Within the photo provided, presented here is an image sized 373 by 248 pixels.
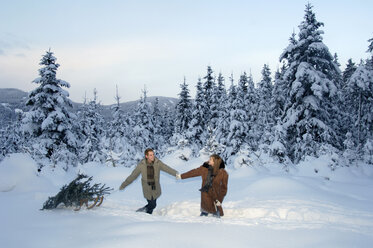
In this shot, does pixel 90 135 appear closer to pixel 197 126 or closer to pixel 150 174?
pixel 197 126

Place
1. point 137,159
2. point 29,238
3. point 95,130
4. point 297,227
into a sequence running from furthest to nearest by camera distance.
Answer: point 95,130 → point 137,159 → point 297,227 → point 29,238

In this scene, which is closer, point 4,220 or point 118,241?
point 118,241

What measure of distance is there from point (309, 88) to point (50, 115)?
19.9 metres

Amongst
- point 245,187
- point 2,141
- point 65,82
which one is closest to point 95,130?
point 65,82

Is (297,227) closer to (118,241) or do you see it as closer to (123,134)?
(118,241)

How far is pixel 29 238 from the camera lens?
15.4 feet

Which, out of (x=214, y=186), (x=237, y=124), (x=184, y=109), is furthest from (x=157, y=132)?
(x=214, y=186)

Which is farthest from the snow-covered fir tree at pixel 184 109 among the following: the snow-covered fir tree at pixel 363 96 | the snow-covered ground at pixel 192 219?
the snow-covered ground at pixel 192 219

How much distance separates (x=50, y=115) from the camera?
20.0 metres

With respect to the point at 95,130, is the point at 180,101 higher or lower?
higher

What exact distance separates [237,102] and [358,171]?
11.5 metres

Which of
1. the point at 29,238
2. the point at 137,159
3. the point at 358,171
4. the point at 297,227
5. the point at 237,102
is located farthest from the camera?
the point at 137,159

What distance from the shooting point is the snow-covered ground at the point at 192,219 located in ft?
15.2

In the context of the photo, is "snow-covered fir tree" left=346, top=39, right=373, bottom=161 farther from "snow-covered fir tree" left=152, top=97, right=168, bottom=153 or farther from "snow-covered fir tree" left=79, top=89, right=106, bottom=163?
"snow-covered fir tree" left=79, top=89, right=106, bottom=163
